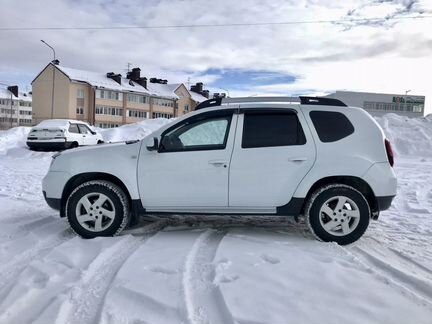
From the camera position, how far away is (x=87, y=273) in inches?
159

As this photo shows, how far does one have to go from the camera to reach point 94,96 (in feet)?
190

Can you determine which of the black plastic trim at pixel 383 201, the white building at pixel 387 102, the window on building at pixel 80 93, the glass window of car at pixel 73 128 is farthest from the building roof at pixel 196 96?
the black plastic trim at pixel 383 201

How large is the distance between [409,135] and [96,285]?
24.9 m

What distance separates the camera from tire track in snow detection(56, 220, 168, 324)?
10.5 feet

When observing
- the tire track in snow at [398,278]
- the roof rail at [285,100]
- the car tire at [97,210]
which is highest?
the roof rail at [285,100]

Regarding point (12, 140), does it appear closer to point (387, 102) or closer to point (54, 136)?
point (54, 136)

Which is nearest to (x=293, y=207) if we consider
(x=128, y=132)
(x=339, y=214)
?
(x=339, y=214)

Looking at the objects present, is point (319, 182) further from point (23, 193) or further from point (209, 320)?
point (23, 193)

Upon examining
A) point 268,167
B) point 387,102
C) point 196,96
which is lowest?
point 268,167

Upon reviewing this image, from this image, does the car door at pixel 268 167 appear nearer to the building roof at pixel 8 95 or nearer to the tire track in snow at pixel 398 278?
the tire track in snow at pixel 398 278

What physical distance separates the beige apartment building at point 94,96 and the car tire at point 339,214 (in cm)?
5211

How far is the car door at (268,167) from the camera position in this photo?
5180 mm

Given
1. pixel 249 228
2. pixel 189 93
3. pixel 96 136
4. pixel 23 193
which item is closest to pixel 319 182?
pixel 249 228

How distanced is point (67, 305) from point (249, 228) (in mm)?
3052
